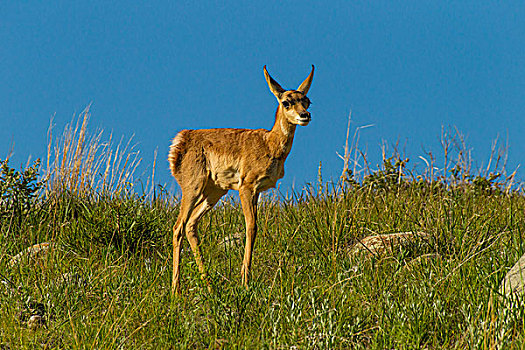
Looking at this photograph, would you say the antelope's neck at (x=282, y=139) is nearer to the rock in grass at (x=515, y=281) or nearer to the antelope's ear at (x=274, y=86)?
the antelope's ear at (x=274, y=86)

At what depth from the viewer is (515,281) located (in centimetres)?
516

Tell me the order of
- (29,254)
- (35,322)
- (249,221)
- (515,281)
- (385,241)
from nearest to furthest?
1. (515,281)
2. (35,322)
3. (249,221)
4. (29,254)
5. (385,241)

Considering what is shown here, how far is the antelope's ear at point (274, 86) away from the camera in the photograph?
6.30 meters

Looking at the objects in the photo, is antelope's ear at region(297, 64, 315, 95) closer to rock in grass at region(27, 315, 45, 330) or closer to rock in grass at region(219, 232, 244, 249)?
rock in grass at region(219, 232, 244, 249)

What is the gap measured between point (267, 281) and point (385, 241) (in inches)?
68.5

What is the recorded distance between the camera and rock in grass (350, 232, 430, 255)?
23.5ft

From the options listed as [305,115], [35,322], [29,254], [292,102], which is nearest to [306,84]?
[292,102]

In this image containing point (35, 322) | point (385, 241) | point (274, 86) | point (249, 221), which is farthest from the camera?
point (385, 241)

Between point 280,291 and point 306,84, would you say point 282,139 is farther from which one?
point 280,291

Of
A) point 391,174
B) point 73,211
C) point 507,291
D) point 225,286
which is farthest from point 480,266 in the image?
point 73,211

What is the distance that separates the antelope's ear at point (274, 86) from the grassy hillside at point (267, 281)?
4.72ft

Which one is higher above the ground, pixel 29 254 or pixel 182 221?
pixel 182 221

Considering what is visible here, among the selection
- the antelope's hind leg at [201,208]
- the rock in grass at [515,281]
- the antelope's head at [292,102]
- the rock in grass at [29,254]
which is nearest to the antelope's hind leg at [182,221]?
the antelope's hind leg at [201,208]

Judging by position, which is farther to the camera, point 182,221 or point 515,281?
point 182,221
